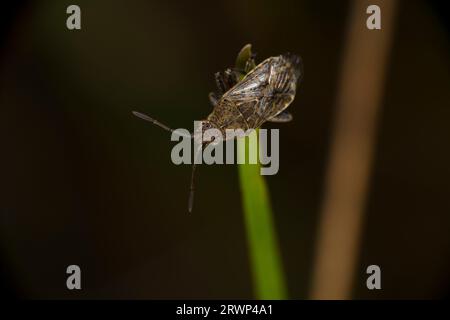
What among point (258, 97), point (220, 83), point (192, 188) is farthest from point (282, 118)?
point (192, 188)

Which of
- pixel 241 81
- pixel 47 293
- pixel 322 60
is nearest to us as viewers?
pixel 241 81

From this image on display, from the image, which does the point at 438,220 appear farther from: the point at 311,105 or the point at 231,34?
the point at 231,34

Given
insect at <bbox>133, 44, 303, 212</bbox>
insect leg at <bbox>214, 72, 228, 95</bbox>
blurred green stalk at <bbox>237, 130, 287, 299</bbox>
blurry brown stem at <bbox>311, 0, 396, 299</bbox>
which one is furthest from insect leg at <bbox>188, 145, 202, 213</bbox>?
blurry brown stem at <bbox>311, 0, 396, 299</bbox>

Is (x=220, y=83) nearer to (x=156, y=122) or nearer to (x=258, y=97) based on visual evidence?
(x=258, y=97)

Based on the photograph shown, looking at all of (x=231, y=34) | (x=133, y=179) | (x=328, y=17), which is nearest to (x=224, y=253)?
(x=133, y=179)

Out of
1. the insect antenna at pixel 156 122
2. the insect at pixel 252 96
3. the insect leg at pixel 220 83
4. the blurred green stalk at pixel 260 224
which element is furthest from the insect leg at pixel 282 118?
the blurred green stalk at pixel 260 224

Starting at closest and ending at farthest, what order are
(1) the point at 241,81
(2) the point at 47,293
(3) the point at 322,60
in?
(1) the point at 241,81
(2) the point at 47,293
(3) the point at 322,60

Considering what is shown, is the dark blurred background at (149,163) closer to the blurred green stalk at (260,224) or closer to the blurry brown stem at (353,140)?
the blurry brown stem at (353,140)
